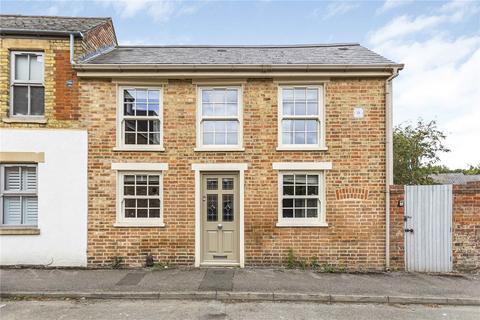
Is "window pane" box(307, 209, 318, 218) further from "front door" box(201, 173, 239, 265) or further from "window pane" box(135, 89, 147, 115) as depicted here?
"window pane" box(135, 89, 147, 115)

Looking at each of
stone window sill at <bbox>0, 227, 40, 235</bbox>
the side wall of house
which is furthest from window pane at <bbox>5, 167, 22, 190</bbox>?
the side wall of house

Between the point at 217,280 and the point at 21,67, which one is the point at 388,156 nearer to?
the point at 217,280

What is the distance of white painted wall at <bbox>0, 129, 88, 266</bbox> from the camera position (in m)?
8.06

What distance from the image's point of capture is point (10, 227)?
26.8 ft

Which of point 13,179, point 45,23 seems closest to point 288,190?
point 13,179

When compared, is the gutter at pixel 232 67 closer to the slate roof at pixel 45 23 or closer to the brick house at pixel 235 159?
the brick house at pixel 235 159

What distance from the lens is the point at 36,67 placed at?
8.34 m

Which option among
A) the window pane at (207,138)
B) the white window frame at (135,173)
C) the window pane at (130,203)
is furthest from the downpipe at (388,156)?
the window pane at (130,203)

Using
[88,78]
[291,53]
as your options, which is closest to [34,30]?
[88,78]

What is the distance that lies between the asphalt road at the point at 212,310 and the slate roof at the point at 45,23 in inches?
259

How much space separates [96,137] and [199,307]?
5.04 meters

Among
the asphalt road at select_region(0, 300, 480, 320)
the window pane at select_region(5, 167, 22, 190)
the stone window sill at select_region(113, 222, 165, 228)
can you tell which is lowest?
the asphalt road at select_region(0, 300, 480, 320)

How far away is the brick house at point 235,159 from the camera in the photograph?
26.8ft

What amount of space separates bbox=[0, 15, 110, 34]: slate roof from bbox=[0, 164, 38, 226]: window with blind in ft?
11.8
